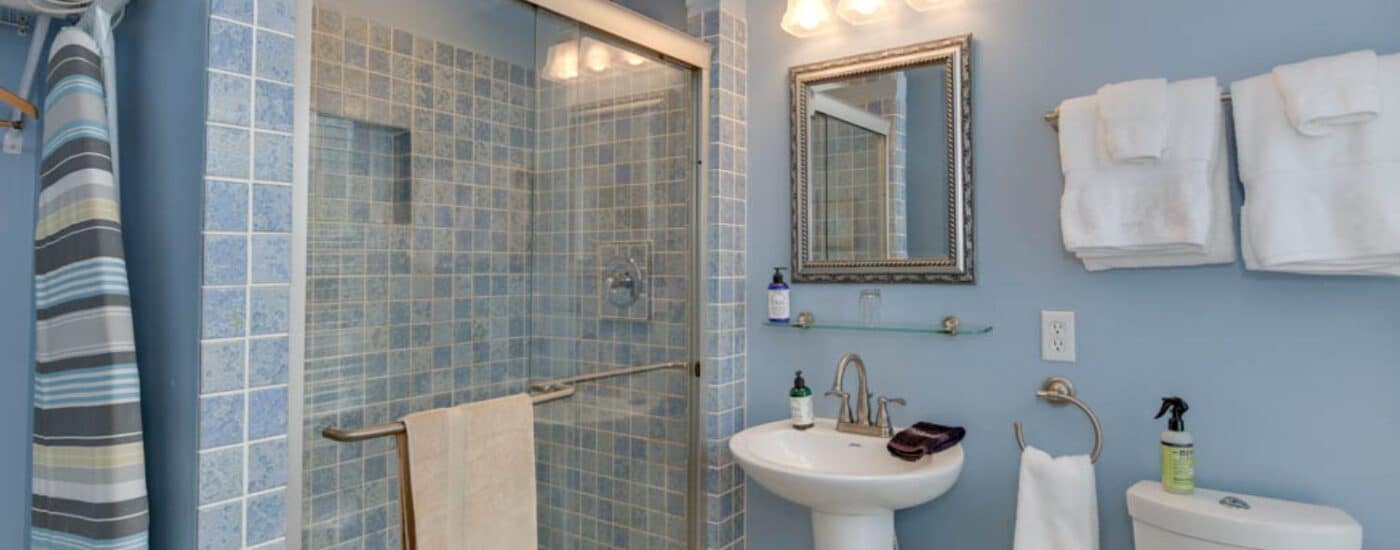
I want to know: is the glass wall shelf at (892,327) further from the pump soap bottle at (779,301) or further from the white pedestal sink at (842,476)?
the white pedestal sink at (842,476)

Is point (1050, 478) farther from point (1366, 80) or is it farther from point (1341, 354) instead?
point (1366, 80)

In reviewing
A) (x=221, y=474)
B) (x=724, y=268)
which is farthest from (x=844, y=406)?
(x=221, y=474)

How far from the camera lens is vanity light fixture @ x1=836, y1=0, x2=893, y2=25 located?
204 cm

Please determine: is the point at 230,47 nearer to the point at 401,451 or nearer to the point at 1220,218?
the point at 401,451

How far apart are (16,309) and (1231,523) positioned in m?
2.46

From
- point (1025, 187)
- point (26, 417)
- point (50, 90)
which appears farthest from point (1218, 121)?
point (26, 417)

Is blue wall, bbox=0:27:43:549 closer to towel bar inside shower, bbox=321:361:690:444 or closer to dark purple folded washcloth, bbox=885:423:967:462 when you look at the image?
towel bar inside shower, bbox=321:361:690:444

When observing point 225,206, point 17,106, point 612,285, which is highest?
point 17,106

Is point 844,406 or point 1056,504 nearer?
point 1056,504

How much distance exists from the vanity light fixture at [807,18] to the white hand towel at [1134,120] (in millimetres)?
805

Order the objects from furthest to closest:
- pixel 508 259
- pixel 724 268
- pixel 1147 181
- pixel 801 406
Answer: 1. pixel 724 268
2. pixel 801 406
3. pixel 508 259
4. pixel 1147 181

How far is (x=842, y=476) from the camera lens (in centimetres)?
164

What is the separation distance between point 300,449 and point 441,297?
0.46 metres

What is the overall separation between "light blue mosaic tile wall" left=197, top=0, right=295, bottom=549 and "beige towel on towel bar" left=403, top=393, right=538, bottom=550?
0.28 m
